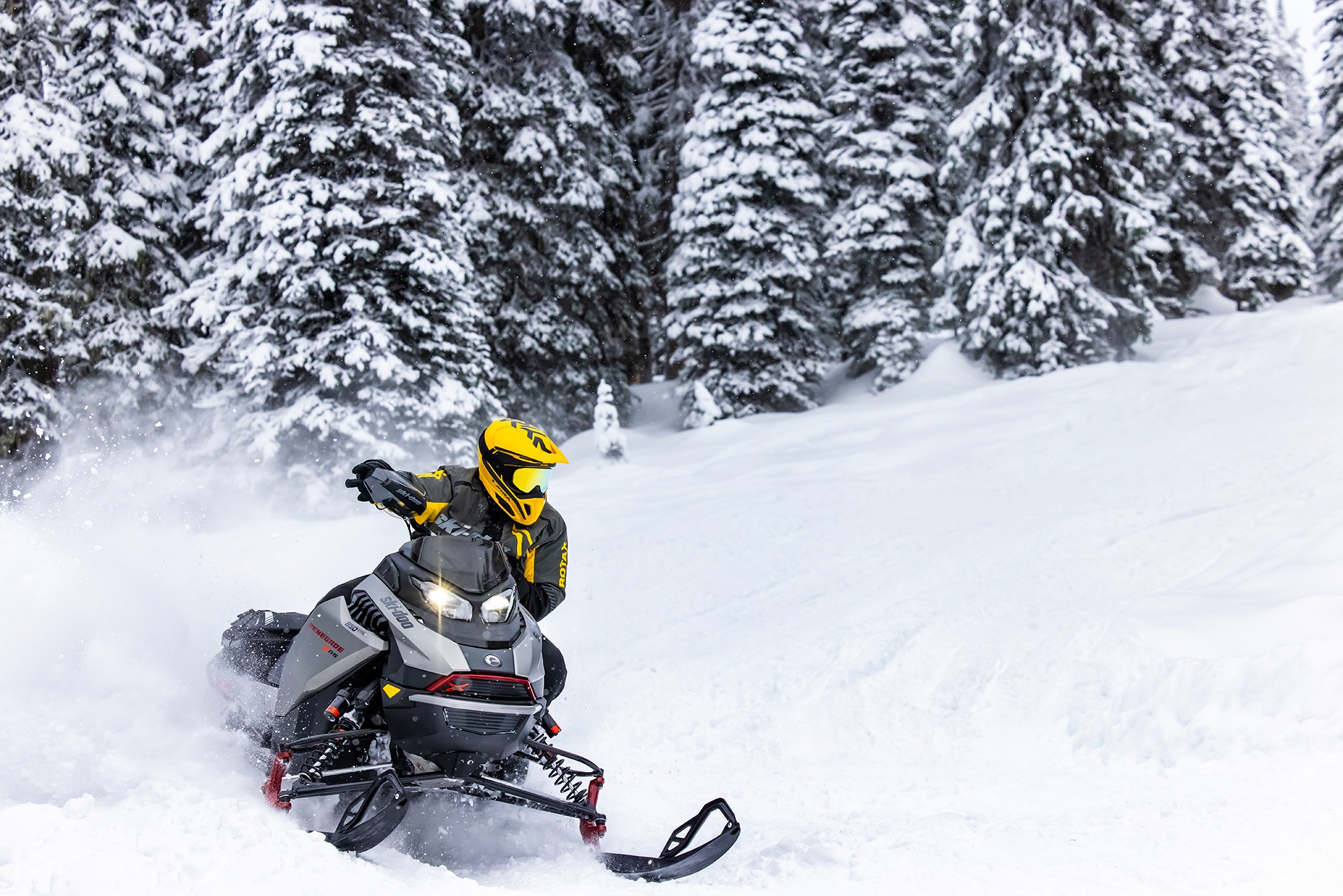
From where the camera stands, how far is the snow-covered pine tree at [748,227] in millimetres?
17531

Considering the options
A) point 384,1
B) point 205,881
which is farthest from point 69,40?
point 205,881

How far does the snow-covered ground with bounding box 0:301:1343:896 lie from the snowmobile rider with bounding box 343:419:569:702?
3.28 ft

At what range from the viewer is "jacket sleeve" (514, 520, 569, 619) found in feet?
14.6

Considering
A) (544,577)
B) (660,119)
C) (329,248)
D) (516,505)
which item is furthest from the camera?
(660,119)

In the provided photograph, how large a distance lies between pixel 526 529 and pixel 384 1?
1200cm

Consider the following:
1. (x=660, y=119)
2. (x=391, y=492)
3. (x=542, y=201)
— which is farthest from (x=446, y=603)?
(x=660, y=119)

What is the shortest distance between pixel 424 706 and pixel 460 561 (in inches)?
21.4

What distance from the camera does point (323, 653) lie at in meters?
3.86

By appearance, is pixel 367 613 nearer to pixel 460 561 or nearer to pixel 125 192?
pixel 460 561

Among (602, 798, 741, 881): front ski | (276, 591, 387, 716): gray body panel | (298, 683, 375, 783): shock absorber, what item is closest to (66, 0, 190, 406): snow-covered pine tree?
(276, 591, 387, 716): gray body panel

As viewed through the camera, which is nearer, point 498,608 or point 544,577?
point 498,608

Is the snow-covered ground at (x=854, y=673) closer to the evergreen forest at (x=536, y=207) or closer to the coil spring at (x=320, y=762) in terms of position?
the coil spring at (x=320, y=762)

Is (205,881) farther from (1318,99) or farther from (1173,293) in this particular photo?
(1318,99)

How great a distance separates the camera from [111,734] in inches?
160
